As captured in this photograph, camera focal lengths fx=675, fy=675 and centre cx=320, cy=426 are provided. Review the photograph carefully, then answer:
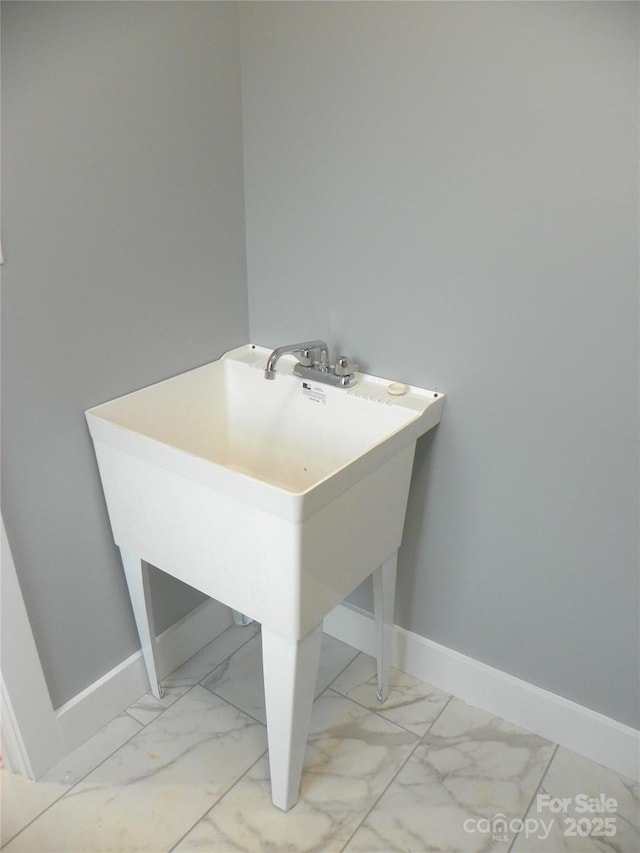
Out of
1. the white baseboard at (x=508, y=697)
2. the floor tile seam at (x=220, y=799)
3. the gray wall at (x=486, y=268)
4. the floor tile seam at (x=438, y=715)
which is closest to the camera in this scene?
the gray wall at (x=486, y=268)

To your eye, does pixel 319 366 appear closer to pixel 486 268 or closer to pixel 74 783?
pixel 486 268

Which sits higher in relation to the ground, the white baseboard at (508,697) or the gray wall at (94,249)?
the gray wall at (94,249)

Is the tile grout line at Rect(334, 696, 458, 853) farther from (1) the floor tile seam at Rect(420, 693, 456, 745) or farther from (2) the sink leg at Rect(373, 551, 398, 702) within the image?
(2) the sink leg at Rect(373, 551, 398, 702)

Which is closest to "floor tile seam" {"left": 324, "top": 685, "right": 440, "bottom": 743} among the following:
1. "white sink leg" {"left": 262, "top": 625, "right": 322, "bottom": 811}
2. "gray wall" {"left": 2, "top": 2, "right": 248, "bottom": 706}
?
"white sink leg" {"left": 262, "top": 625, "right": 322, "bottom": 811}

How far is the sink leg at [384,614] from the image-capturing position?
1607mm

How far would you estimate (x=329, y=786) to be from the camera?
60.0 inches

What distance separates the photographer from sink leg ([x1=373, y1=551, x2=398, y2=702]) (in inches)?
63.3

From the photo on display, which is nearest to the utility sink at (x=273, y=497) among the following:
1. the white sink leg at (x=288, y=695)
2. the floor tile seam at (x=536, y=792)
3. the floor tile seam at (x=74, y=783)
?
the white sink leg at (x=288, y=695)

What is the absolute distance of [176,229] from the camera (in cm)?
151

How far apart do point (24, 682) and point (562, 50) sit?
160cm

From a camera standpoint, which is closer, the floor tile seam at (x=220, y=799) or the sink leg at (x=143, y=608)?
the floor tile seam at (x=220, y=799)

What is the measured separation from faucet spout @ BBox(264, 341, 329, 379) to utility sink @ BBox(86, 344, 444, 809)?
6cm

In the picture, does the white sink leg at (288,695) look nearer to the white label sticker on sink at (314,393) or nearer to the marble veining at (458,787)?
the marble veining at (458,787)

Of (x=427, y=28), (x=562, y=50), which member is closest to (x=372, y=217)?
(x=427, y=28)
